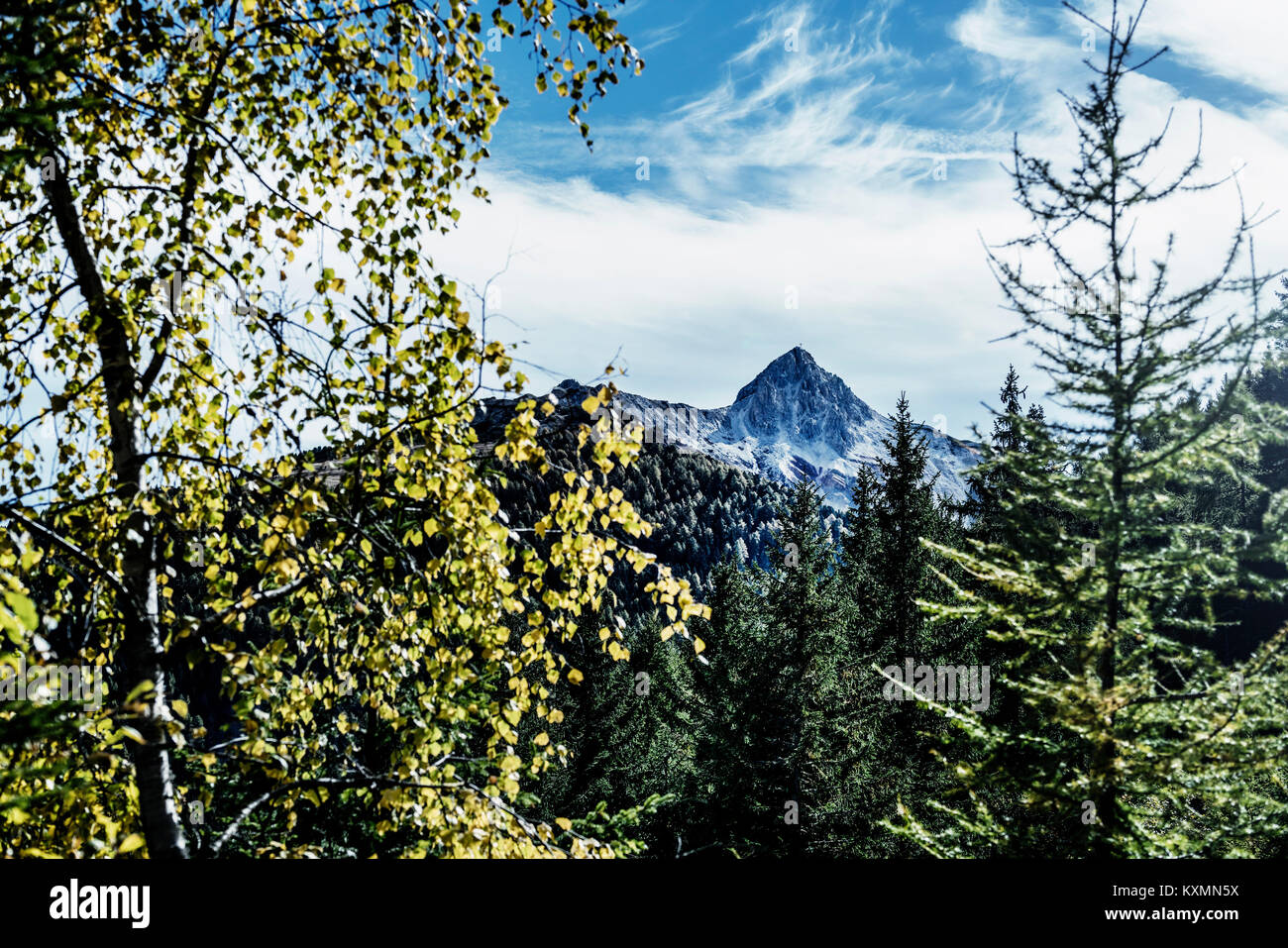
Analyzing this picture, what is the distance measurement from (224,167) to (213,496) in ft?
6.92

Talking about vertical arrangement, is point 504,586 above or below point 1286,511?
below

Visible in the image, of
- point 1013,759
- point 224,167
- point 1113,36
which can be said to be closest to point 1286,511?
point 1013,759

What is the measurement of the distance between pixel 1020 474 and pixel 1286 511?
2229 millimetres

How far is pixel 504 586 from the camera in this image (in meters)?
4.15

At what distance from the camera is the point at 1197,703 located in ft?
23.0

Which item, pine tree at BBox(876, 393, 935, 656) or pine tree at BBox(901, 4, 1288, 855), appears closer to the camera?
pine tree at BBox(901, 4, 1288, 855)

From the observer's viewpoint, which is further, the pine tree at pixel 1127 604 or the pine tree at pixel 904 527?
the pine tree at pixel 904 527

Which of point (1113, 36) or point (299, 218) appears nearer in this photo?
point (299, 218)

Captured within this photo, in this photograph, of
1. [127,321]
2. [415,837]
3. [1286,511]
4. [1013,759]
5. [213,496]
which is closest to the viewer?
[127,321]

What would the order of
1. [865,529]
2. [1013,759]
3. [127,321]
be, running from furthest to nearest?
1. [865,529]
2. [1013,759]
3. [127,321]

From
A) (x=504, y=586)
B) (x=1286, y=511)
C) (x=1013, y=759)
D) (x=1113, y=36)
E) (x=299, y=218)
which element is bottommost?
(x=1013, y=759)

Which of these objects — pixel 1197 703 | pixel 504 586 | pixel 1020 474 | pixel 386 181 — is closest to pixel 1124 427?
pixel 1020 474

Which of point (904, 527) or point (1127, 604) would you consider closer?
point (1127, 604)
